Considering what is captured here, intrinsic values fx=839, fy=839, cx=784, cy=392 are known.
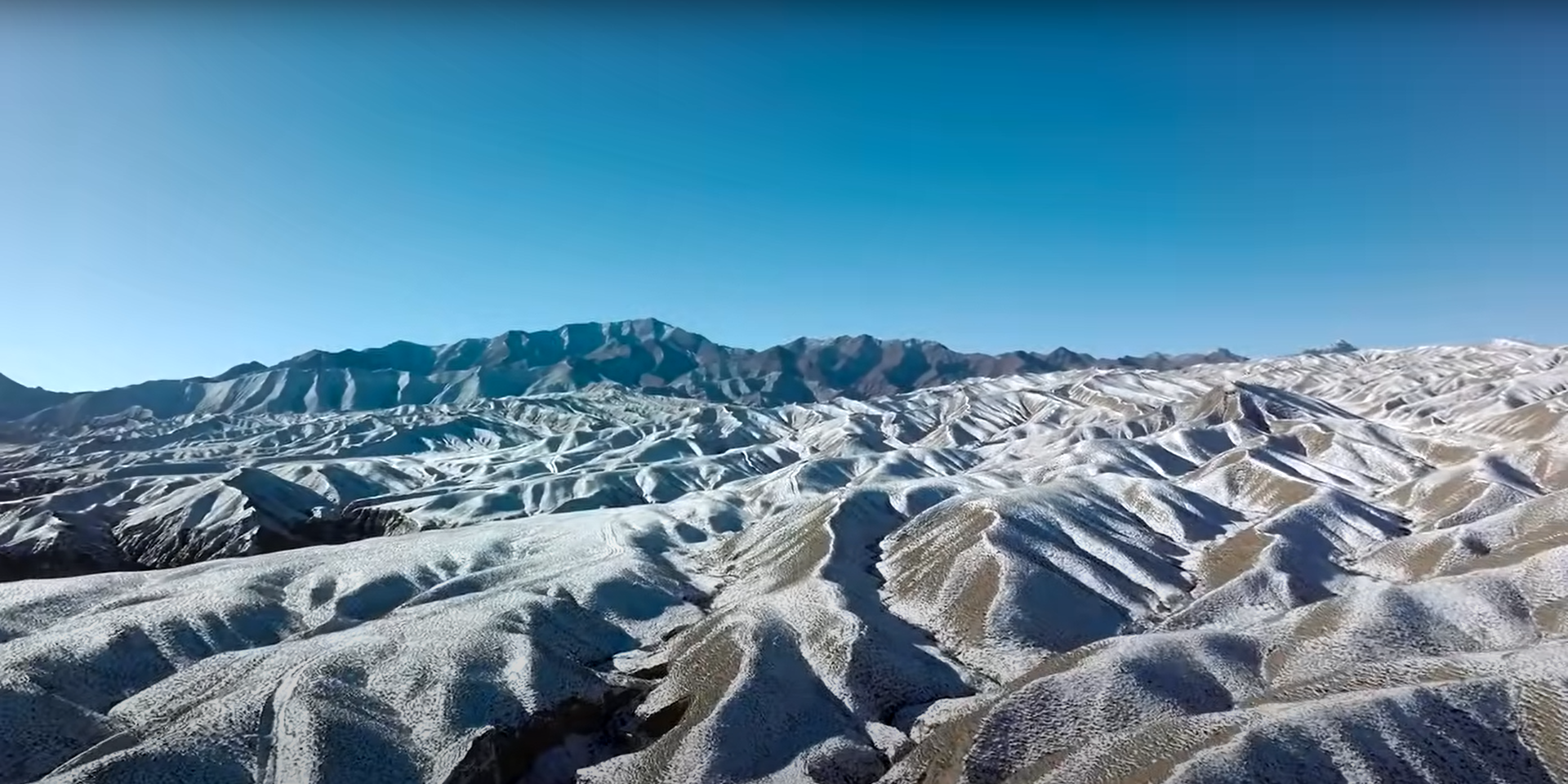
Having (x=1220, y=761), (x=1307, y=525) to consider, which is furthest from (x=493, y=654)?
(x=1307, y=525)

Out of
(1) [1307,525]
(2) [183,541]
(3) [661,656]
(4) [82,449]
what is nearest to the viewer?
(3) [661,656]

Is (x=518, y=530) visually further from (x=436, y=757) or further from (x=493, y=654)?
(x=436, y=757)

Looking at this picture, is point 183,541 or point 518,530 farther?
point 183,541

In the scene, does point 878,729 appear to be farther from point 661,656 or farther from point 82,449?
point 82,449

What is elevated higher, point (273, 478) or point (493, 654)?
point (273, 478)

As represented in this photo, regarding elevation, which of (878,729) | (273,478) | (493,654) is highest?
(273,478)

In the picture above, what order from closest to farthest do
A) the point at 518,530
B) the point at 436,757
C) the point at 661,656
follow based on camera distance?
the point at 436,757, the point at 661,656, the point at 518,530

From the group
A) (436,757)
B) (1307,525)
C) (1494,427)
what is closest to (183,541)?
(436,757)
